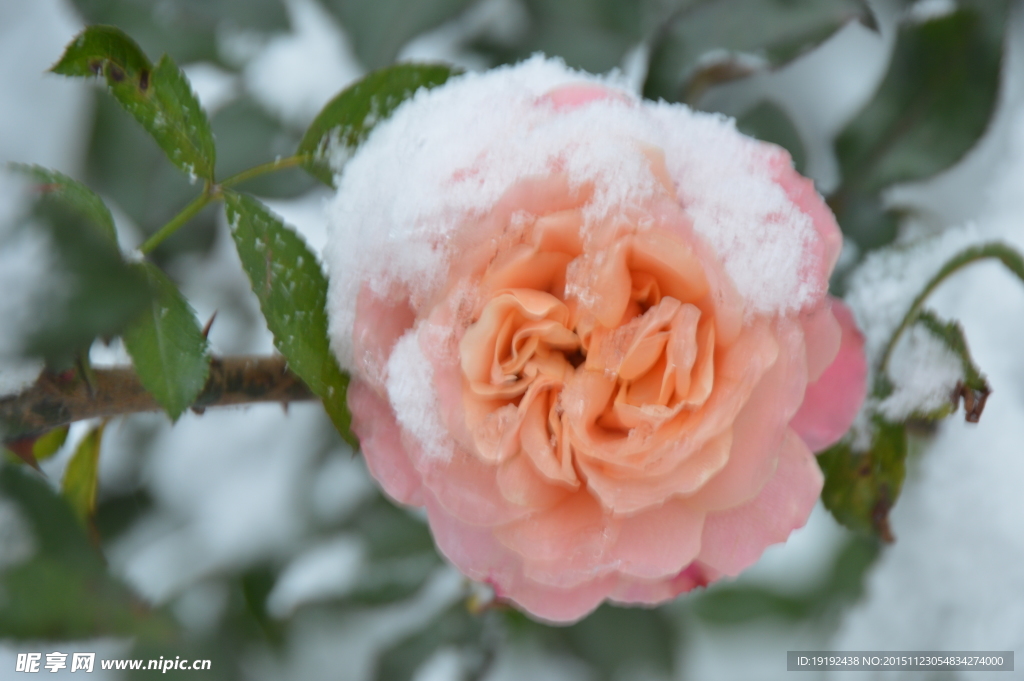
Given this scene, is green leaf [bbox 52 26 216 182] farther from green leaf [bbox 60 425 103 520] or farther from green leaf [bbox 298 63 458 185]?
green leaf [bbox 60 425 103 520]

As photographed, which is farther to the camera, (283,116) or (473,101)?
(283,116)

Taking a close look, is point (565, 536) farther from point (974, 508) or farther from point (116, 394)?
point (974, 508)

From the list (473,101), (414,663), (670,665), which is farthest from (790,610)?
(473,101)

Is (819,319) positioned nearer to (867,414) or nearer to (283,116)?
(867,414)

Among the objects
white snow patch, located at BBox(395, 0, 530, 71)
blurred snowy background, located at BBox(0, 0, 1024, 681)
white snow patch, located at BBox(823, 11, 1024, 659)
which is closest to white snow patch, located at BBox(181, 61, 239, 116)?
blurred snowy background, located at BBox(0, 0, 1024, 681)

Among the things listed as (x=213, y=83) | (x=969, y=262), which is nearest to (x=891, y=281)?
(x=969, y=262)

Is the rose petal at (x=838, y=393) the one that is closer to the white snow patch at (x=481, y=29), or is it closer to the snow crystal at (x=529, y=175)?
the snow crystal at (x=529, y=175)
